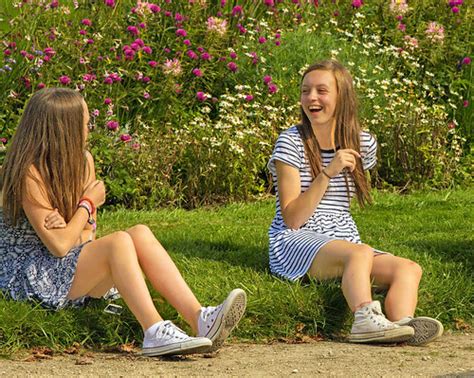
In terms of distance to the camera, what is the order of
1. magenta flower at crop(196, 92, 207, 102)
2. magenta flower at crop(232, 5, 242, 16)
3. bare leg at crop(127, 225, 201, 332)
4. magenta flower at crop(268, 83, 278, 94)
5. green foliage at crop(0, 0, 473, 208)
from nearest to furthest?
bare leg at crop(127, 225, 201, 332), green foliage at crop(0, 0, 473, 208), magenta flower at crop(196, 92, 207, 102), magenta flower at crop(268, 83, 278, 94), magenta flower at crop(232, 5, 242, 16)

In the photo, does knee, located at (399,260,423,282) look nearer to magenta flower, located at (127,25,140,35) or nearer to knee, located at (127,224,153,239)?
knee, located at (127,224,153,239)

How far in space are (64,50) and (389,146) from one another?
8.45 feet

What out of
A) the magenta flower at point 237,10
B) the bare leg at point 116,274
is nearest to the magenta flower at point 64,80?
the magenta flower at point 237,10

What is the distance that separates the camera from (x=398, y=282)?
5.07 metres

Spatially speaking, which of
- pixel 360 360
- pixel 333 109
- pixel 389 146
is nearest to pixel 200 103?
pixel 389 146

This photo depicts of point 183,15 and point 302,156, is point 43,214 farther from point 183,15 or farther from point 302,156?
point 183,15

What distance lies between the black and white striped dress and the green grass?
12 cm

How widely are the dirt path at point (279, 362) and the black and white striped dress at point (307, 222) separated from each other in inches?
25.4

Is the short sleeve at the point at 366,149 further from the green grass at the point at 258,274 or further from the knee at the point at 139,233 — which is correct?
the knee at the point at 139,233

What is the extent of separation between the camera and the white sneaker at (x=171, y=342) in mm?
4438

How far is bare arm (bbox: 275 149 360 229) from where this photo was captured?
213 inches

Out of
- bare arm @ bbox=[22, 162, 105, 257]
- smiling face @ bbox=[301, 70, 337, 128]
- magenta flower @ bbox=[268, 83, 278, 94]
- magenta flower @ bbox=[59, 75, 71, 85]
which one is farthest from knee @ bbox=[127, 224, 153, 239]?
magenta flower @ bbox=[268, 83, 278, 94]

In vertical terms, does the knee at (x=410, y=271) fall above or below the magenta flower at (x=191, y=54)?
below

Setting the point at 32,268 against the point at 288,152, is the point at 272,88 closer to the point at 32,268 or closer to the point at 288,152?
the point at 288,152
